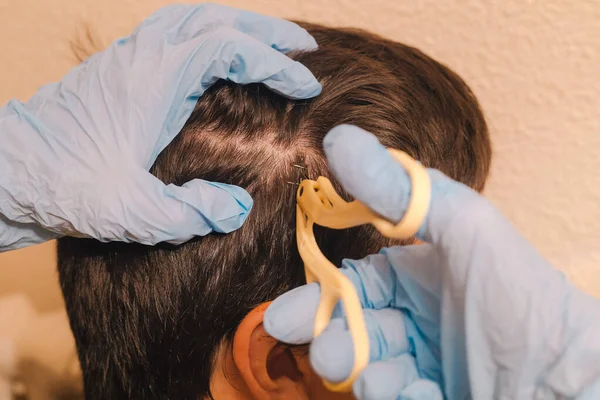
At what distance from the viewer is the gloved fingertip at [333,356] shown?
0.38 meters

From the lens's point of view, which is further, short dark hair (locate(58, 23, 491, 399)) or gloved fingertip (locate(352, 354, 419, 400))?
short dark hair (locate(58, 23, 491, 399))

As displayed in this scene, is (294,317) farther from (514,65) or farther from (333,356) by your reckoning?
(514,65)

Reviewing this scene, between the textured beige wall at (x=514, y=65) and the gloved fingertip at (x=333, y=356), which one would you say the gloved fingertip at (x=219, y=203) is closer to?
the gloved fingertip at (x=333, y=356)

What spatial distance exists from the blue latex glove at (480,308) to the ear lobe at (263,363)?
0.48ft

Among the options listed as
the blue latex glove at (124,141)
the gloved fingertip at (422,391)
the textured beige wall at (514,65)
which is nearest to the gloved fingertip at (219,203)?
the blue latex glove at (124,141)

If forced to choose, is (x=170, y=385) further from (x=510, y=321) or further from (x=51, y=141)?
(x=510, y=321)

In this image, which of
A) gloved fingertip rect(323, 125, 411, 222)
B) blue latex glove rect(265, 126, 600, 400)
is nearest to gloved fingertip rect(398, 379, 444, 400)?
blue latex glove rect(265, 126, 600, 400)

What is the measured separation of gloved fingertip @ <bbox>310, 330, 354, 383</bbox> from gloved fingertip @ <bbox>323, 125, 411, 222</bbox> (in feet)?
0.35

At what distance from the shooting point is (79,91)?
0.53 meters

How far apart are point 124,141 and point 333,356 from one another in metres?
0.28

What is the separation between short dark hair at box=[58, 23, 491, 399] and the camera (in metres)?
0.56

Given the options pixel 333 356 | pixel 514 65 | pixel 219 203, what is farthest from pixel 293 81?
pixel 514 65

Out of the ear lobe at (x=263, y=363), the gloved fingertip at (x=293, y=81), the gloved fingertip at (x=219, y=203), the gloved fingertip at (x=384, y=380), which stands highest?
the gloved fingertip at (x=293, y=81)

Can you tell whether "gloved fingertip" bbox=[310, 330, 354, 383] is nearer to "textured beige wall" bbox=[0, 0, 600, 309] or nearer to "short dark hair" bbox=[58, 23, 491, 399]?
"short dark hair" bbox=[58, 23, 491, 399]
